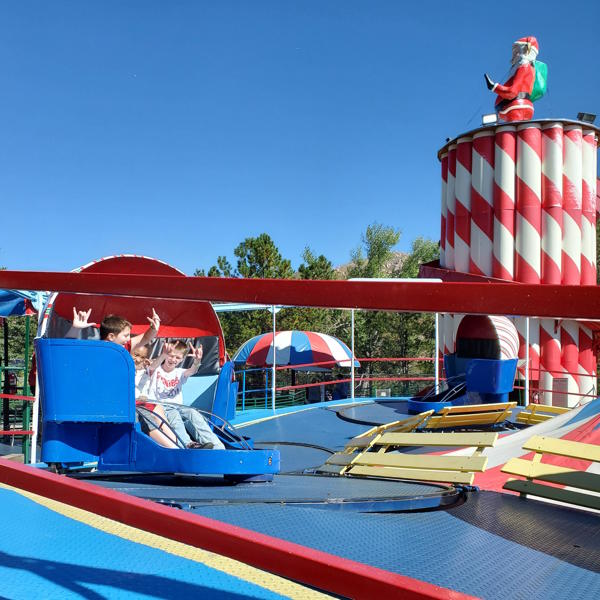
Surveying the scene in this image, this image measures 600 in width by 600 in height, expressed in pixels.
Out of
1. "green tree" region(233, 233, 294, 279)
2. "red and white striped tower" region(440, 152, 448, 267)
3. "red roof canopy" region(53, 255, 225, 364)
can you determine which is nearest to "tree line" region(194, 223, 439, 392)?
"green tree" region(233, 233, 294, 279)

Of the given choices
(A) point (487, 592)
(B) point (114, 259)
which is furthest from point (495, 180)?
(A) point (487, 592)

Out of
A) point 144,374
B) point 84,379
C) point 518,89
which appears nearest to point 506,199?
point 518,89

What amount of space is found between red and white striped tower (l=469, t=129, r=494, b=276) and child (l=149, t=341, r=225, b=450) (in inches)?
284

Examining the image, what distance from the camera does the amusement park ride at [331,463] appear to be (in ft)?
3.42

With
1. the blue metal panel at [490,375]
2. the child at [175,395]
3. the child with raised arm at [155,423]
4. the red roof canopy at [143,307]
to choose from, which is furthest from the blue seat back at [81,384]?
the blue metal panel at [490,375]

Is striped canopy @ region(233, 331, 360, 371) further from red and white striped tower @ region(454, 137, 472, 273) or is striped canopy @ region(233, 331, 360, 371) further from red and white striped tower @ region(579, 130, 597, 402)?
red and white striped tower @ region(579, 130, 597, 402)

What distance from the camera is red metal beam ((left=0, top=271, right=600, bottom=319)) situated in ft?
3.18

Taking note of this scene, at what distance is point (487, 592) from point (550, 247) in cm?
957

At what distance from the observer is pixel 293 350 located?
16281mm

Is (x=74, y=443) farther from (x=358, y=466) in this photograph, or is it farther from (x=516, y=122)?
(x=516, y=122)

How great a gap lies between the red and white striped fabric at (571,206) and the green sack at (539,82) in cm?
136

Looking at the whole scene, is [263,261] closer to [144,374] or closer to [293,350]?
[293,350]

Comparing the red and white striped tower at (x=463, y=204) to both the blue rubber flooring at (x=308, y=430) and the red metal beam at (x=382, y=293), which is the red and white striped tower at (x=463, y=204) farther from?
the red metal beam at (x=382, y=293)

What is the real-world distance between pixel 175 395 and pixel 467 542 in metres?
3.32
